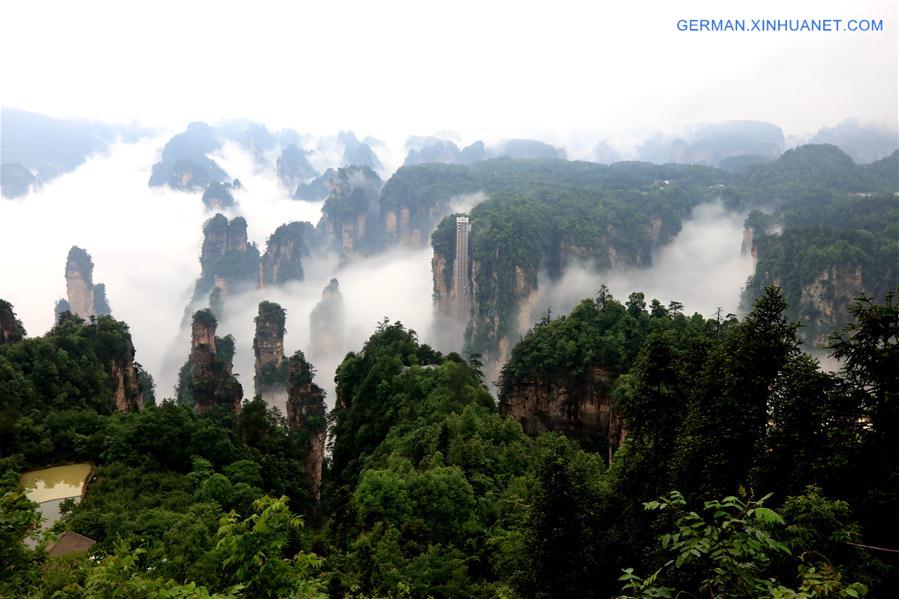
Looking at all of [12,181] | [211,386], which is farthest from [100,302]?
[12,181]

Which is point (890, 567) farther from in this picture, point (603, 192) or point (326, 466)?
point (603, 192)

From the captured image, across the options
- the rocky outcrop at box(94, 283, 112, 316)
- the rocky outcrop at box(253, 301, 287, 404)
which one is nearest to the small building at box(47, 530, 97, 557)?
the rocky outcrop at box(253, 301, 287, 404)

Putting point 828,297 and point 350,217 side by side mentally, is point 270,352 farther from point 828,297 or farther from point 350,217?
point 350,217

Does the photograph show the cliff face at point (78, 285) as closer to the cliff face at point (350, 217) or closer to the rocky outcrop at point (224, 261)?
the rocky outcrop at point (224, 261)

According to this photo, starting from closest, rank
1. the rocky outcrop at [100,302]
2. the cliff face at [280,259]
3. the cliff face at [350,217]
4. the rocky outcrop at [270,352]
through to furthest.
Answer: the rocky outcrop at [270,352], the rocky outcrop at [100,302], the cliff face at [280,259], the cliff face at [350,217]

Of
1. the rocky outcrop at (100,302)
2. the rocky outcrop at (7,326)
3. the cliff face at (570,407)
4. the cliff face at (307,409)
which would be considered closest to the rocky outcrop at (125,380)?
the rocky outcrop at (7,326)

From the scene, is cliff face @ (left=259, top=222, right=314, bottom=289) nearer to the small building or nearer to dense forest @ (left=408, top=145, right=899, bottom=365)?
dense forest @ (left=408, top=145, right=899, bottom=365)

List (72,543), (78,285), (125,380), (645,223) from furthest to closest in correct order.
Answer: (645,223), (78,285), (125,380), (72,543)
